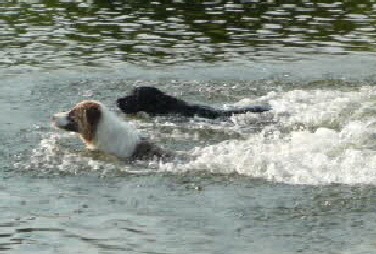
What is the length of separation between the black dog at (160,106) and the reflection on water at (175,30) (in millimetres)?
3556

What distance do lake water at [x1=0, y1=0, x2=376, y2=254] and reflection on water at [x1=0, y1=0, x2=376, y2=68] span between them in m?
0.05

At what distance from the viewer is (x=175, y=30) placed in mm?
22094

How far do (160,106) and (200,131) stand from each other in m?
1.25

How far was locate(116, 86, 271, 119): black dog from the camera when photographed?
50.2ft

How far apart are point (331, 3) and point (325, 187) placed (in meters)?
15.0

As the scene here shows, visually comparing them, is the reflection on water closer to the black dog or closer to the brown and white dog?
the black dog

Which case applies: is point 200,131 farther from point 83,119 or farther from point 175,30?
point 175,30

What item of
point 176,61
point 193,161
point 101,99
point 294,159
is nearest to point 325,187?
point 294,159

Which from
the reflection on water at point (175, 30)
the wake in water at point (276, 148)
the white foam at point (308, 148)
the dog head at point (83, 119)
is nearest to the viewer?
the white foam at point (308, 148)

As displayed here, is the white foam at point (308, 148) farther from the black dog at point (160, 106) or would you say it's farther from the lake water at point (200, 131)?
the black dog at point (160, 106)

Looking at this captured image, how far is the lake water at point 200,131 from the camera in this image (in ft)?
32.9

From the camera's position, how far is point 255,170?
12.1 metres

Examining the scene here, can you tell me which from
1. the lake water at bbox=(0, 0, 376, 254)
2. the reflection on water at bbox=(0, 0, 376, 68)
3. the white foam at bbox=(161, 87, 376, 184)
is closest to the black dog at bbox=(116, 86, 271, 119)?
the lake water at bbox=(0, 0, 376, 254)

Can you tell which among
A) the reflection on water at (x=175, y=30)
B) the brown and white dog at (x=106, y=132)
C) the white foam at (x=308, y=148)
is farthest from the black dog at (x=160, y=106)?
the reflection on water at (x=175, y=30)
